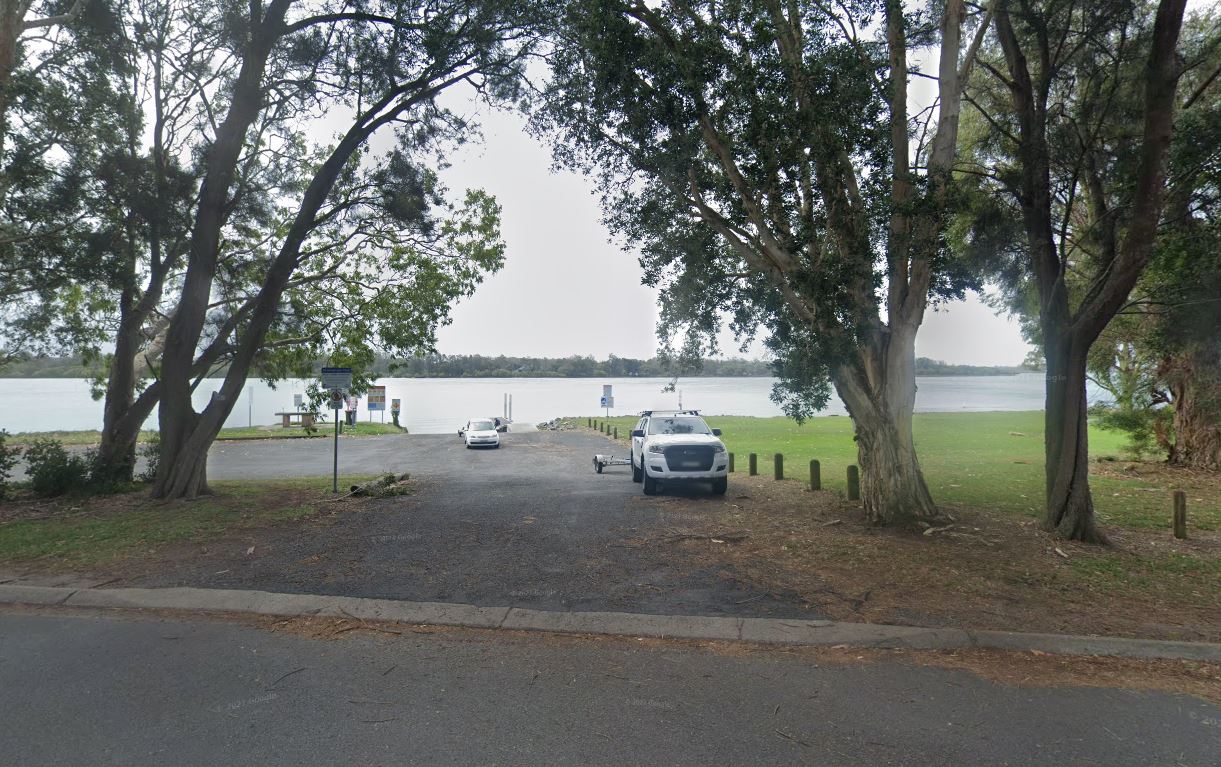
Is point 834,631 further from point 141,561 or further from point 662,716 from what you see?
point 141,561

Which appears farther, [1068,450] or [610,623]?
[1068,450]

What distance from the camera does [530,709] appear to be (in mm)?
4098

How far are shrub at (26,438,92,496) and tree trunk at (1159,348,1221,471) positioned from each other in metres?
25.4

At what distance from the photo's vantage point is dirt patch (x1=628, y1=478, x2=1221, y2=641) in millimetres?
6020

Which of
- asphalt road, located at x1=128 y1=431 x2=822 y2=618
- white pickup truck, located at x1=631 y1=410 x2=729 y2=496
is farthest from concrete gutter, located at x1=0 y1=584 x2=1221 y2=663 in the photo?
white pickup truck, located at x1=631 y1=410 x2=729 y2=496

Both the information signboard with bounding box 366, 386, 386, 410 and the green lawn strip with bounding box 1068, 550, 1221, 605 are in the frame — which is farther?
the information signboard with bounding box 366, 386, 386, 410

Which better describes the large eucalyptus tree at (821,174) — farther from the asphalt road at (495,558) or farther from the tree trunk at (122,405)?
the tree trunk at (122,405)

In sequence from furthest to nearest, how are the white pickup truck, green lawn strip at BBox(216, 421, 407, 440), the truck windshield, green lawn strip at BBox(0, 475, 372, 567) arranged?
1. green lawn strip at BBox(216, 421, 407, 440)
2. the truck windshield
3. the white pickup truck
4. green lawn strip at BBox(0, 475, 372, 567)

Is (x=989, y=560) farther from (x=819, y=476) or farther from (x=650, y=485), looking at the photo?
(x=819, y=476)

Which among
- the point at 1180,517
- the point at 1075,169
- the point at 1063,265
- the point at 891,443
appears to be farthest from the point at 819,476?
the point at 1075,169

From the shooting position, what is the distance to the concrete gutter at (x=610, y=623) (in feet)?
17.4

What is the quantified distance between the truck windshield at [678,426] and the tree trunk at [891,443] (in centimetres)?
501

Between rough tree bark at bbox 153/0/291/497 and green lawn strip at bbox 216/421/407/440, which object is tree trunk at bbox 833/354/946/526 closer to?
rough tree bark at bbox 153/0/291/497

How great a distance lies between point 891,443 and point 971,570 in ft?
8.65
